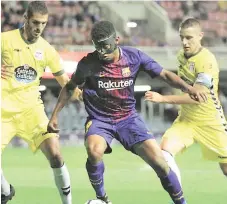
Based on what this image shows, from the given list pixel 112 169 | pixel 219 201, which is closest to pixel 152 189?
pixel 219 201

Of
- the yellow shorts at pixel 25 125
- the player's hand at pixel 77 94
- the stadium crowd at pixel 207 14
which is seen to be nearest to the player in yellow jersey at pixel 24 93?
the yellow shorts at pixel 25 125

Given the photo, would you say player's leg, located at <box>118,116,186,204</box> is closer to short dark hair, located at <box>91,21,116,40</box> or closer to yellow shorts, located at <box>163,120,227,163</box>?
short dark hair, located at <box>91,21,116,40</box>

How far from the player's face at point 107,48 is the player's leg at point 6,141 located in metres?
1.36

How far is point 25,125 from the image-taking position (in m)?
7.65

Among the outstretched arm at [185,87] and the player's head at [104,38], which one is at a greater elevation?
the player's head at [104,38]

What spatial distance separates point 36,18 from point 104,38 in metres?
0.94

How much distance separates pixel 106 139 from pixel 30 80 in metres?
1.19

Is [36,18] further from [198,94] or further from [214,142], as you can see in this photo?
[214,142]

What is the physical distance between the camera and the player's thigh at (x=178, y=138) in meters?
7.93

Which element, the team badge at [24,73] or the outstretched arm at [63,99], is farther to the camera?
the team badge at [24,73]

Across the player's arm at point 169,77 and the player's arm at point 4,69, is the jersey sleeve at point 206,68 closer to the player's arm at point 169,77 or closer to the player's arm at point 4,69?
the player's arm at point 169,77

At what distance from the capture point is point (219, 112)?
8.34m

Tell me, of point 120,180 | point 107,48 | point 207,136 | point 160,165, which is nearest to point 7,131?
point 107,48

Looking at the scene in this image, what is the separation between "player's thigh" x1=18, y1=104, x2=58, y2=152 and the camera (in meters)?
7.52
